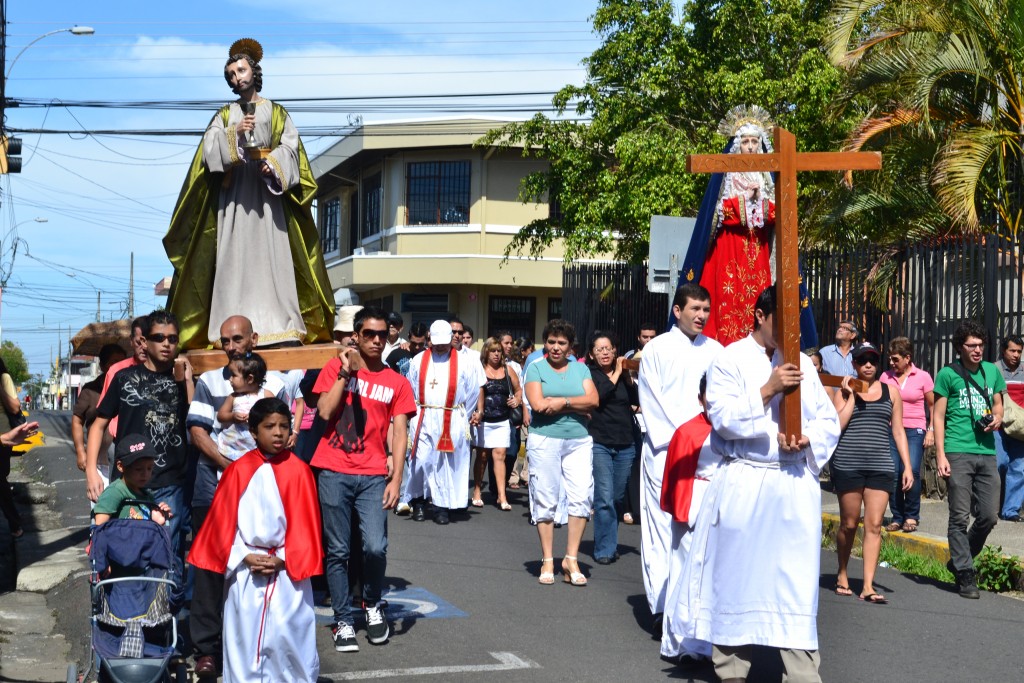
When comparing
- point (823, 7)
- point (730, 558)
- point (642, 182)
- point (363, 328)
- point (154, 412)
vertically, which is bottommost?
point (730, 558)

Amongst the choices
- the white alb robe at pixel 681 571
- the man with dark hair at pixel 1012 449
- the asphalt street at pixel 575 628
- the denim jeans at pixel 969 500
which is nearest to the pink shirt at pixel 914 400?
the man with dark hair at pixel 1012 449

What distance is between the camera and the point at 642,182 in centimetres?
1983

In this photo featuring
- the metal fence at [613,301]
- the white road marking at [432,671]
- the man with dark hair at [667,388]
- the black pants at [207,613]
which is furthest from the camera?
the metal fence at [613,301]

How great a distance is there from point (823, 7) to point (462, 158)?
13.1m

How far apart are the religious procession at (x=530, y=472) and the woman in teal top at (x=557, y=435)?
0.08 ft

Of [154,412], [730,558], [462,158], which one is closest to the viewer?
[730,558]

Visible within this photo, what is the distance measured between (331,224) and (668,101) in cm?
2219

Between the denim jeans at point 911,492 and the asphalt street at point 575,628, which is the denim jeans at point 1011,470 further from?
the asphalt street at point 575,628

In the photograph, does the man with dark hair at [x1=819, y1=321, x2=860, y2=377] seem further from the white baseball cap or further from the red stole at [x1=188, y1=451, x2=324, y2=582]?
the red stole at [x1=188, y1=451, x2=324, y2=582]

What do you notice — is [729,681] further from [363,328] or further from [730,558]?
[363,328]

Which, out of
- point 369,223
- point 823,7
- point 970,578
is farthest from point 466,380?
point 369,223

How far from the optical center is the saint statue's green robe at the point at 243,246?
7.62 m

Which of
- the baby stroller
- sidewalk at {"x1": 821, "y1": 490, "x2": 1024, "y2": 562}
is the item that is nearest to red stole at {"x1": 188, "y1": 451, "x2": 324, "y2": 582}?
the baby stroller

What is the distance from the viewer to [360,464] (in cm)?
754
